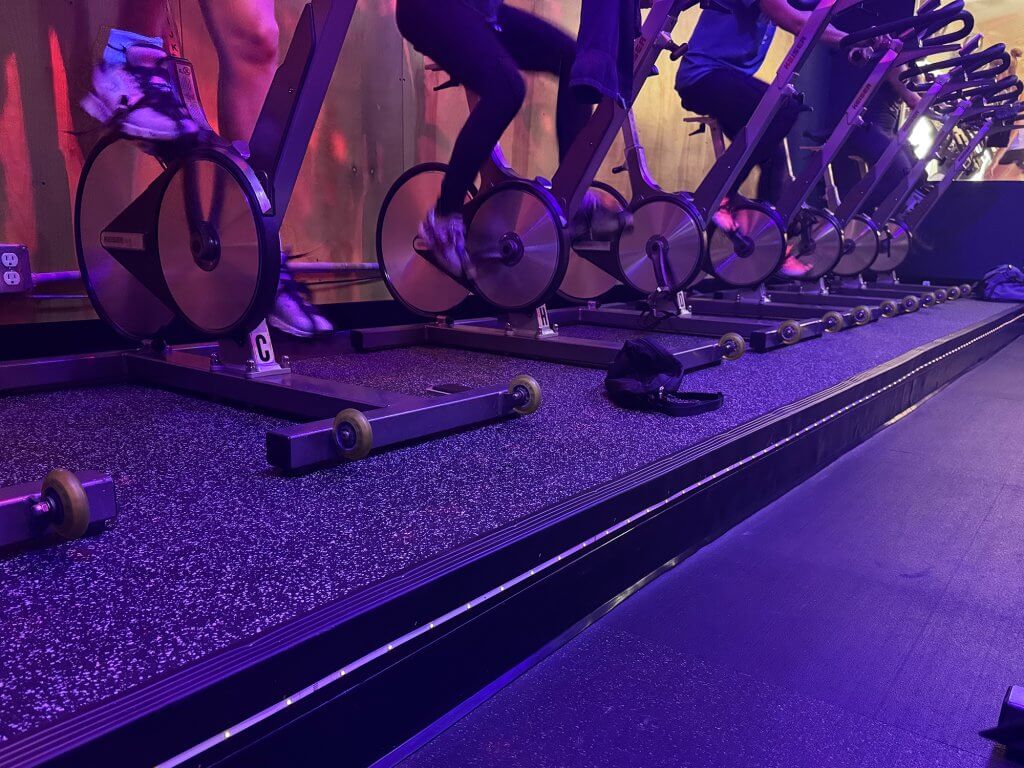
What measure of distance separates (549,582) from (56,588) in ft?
1.92

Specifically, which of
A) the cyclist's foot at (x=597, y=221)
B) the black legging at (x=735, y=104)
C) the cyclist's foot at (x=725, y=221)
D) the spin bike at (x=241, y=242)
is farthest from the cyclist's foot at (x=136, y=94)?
the cyclist's foot at (x=725, y=221)

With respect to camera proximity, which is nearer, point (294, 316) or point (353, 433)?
point (353, 433)

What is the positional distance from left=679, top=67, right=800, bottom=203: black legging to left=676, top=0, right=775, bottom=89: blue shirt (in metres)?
0.05

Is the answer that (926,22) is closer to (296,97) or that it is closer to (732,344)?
(732,344)

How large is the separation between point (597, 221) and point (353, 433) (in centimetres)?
191

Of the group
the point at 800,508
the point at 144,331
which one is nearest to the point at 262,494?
the point at 144,331

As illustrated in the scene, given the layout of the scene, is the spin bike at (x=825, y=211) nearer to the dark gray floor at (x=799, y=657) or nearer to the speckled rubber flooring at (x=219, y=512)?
the speckled rubber flooring at (x=219, y=512)

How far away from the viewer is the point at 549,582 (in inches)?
40.2

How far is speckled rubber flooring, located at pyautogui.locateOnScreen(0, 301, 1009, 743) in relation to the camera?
0.70 meters

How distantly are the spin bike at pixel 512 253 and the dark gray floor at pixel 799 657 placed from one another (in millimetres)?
934

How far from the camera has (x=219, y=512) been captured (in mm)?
1045

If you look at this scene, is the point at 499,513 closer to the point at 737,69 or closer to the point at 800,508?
the point at 800,508

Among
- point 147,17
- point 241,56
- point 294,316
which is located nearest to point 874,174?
point 241,56

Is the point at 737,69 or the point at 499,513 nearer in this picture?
the point at 499,513
